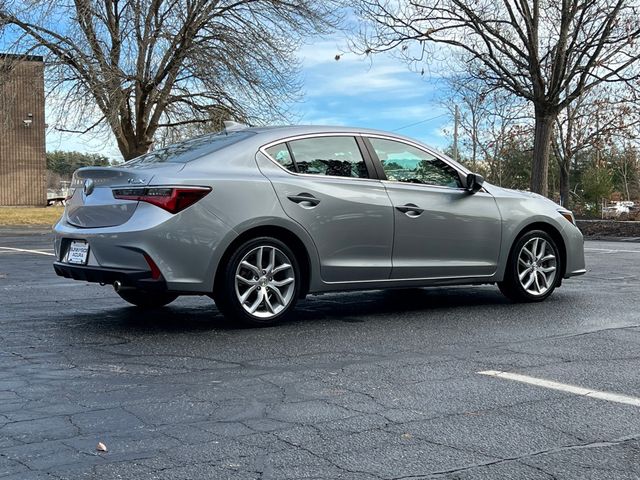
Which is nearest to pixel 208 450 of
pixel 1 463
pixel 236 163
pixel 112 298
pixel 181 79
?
pixel 1 463

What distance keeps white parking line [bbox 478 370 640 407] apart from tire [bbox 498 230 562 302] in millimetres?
2874

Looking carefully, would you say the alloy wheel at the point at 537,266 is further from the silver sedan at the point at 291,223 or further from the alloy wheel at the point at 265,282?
the alloy wheel at the point at 265,282

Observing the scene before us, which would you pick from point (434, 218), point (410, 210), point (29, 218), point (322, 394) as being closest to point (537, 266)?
point (434, 218)

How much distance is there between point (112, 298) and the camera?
304 inches

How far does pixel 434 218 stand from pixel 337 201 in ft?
3.43

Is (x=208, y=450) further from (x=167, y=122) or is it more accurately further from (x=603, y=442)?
(x=167, y=122)

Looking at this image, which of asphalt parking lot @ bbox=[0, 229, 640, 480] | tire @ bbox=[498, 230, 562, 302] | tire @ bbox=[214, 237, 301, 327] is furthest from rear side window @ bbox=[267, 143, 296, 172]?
tire @ bbox=[498, 230, 562, 302]

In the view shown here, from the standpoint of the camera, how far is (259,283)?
5879 millimetres

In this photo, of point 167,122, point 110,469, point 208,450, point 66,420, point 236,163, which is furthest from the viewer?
point 167,122

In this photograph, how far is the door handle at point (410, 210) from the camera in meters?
6.60

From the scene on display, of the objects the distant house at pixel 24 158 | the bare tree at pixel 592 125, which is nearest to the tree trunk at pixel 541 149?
the bare tree at pixel 592 125

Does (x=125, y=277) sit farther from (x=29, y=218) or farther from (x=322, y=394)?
(x=29, y=218)

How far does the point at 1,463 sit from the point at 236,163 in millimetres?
3350

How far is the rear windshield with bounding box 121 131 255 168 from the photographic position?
6074 mm
